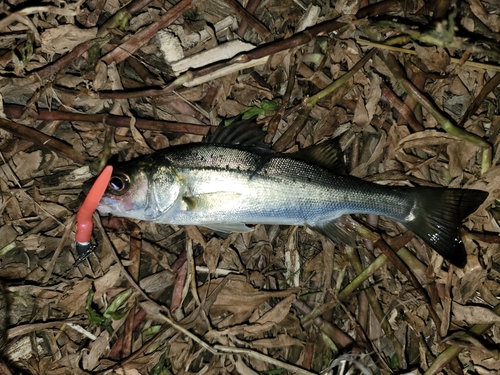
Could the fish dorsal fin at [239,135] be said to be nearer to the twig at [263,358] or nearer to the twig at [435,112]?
the twig at [435,112]

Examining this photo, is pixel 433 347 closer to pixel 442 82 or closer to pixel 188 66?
pixel 442 82

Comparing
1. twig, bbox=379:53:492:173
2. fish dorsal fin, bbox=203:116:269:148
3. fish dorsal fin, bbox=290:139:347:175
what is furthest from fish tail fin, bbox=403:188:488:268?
fish dorsal fin, bbox=203:116:269:148

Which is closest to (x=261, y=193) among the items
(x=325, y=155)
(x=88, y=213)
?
(x=325, y=155)

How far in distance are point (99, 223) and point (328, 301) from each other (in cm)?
187

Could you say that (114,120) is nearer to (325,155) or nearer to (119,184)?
(119,184)

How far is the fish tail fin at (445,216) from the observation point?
3.05 metres

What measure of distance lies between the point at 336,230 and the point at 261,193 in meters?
0.65

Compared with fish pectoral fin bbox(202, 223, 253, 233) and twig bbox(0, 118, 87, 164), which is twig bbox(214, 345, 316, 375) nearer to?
fish pectoral fin bbox(202, 223, 253, 233)

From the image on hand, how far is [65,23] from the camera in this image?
3.19m

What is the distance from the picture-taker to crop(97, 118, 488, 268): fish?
2.91m

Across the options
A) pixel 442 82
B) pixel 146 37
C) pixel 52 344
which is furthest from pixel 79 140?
pixel 442 82

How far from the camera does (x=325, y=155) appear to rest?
3.14m

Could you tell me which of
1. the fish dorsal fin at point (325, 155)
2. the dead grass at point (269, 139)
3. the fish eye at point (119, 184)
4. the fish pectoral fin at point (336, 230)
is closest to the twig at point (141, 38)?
the dead grass at point (269, 139)

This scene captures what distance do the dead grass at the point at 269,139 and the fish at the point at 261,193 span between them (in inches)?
11.0
